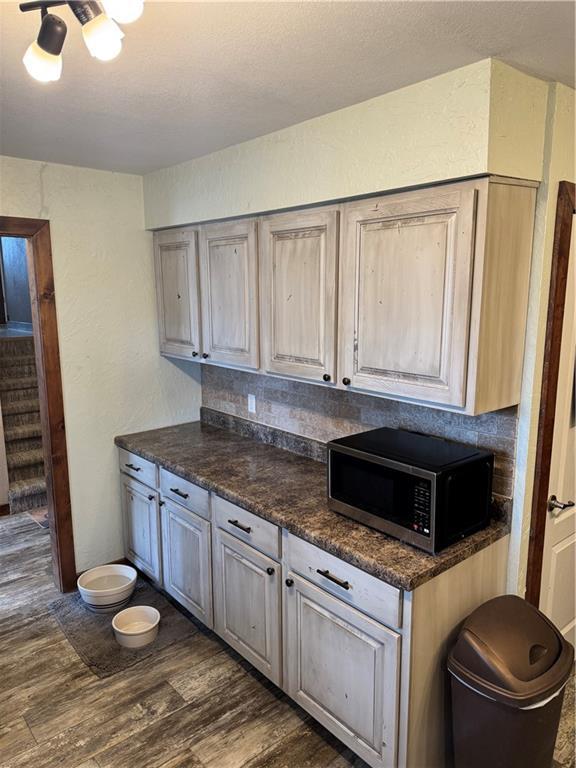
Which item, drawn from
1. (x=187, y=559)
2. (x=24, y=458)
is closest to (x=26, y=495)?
(x=24, y=458)

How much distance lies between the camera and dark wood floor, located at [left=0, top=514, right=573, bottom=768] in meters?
2.05

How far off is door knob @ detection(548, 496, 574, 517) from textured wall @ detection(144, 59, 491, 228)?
4.36 feet

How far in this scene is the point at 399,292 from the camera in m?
1.94

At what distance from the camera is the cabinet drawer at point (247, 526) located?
7.16ft

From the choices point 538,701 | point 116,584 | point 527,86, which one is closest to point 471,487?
point 538,701

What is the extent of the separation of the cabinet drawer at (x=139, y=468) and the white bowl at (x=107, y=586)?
0.54 m

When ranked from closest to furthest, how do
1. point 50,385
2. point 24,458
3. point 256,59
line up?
point 256,59
point 50,385
point 24,458

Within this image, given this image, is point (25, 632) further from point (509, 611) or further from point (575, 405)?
point (575, 405)

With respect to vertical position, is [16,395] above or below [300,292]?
below

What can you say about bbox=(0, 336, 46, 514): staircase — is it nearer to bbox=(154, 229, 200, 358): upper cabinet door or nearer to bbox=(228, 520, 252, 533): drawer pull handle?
bbox=(154, 229, 200, 358): upper cabinet door

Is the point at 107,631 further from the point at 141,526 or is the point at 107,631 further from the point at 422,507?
the point at 422,507

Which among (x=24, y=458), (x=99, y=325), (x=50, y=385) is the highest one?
(x=99, y=325)

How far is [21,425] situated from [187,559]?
9.37 ft

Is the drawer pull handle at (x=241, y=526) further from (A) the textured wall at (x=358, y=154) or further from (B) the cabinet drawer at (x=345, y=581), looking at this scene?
(A) the textured wall at (x=358, y=154)
